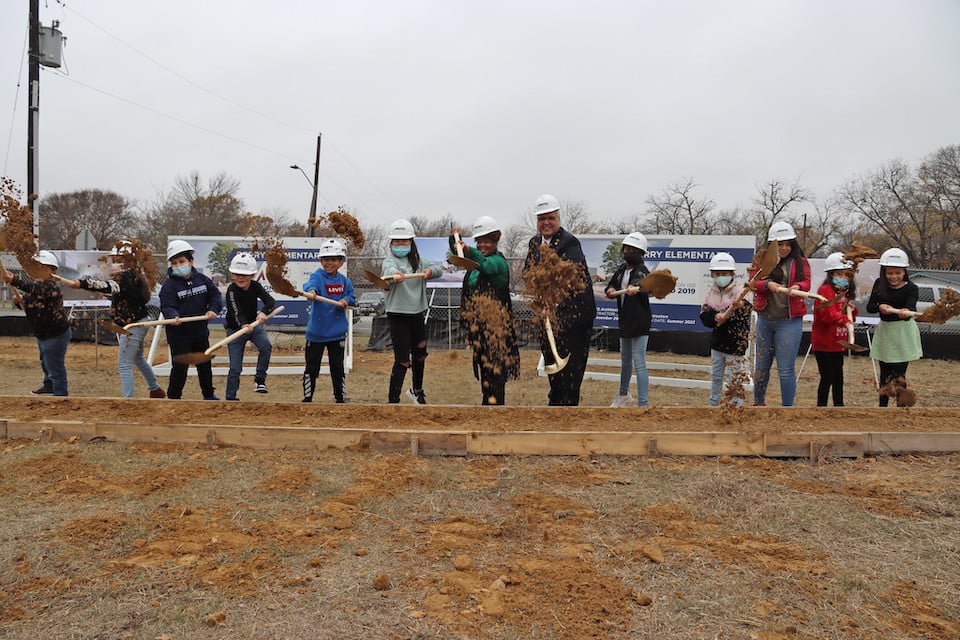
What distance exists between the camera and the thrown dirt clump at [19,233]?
728 cm

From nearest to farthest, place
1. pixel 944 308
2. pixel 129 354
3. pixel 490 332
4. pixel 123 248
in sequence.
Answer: pixel 490 332 → pixel 944 308 → pixel 129 354 → pixel 123 248

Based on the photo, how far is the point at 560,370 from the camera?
6.15 m

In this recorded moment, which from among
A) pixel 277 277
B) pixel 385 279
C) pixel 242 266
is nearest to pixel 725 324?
pixel 385 279

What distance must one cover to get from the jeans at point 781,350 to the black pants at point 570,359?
1888mm

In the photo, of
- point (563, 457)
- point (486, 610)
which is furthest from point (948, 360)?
point (486, 610)

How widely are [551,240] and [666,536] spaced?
3.41 meters

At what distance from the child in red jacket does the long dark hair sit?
474 millimetres

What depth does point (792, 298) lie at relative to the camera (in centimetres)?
648

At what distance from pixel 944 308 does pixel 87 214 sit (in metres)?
51.0

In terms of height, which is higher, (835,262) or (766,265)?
(835,262)

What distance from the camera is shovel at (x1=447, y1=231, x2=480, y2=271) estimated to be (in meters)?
5.92

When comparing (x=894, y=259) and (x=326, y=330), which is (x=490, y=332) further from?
(x=894, y=259)

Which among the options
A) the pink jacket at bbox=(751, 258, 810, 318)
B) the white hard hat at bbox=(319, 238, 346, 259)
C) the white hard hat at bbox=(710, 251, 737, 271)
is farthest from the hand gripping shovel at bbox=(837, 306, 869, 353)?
the white hard hat at bbox=(319, 238, 346, 259)

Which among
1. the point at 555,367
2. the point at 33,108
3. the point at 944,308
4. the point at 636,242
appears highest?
the point at 33,108
